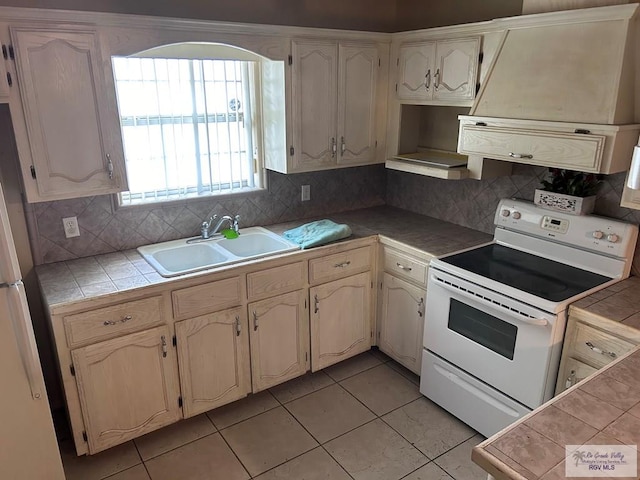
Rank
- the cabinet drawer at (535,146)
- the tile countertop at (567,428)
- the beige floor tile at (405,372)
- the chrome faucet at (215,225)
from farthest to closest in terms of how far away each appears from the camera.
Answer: the beige floor tile at (405,372)
the chrome faucet at (215,225)
the cabinet drawer at (535,146)
the tile countertop at (567,428)

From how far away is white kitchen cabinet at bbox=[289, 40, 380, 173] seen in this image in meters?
2.85

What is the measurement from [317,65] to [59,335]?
201cm

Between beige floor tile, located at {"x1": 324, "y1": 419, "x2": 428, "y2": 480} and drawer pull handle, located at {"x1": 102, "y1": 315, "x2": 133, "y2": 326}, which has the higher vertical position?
drawer pull handle, located at {"x1": 102, "y1": 315, "x2": 133, "y2": 326}

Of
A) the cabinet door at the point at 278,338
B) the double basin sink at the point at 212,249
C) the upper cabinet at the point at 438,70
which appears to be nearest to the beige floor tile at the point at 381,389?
the cabinet door at the point at 278,338

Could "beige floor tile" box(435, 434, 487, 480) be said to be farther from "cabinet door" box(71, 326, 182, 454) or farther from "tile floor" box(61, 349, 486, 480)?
"cabinet door" box(71, 326, 182, 454)

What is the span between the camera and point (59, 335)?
2.10 metres

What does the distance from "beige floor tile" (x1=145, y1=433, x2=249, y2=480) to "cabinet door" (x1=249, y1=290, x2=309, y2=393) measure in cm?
40

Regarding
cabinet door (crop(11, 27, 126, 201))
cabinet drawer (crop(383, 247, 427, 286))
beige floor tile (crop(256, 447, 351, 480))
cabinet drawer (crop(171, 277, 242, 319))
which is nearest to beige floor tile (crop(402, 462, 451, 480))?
beige floor tile (crop(256, 447, 351, 480))

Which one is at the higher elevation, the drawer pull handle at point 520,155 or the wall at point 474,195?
the drawer pull handle at point 520,155

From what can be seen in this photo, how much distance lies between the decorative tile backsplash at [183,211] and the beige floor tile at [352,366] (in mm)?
1050

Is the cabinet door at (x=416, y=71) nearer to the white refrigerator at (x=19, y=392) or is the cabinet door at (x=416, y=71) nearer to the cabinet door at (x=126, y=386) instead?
the cabinet door at (x=126, y=386)

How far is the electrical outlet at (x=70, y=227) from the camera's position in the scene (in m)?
2.54

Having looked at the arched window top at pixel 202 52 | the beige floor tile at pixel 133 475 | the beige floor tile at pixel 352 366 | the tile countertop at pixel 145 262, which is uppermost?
the arched window top at pixel 202 52

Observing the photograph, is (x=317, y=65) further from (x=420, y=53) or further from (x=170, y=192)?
(x=170, y=192)
